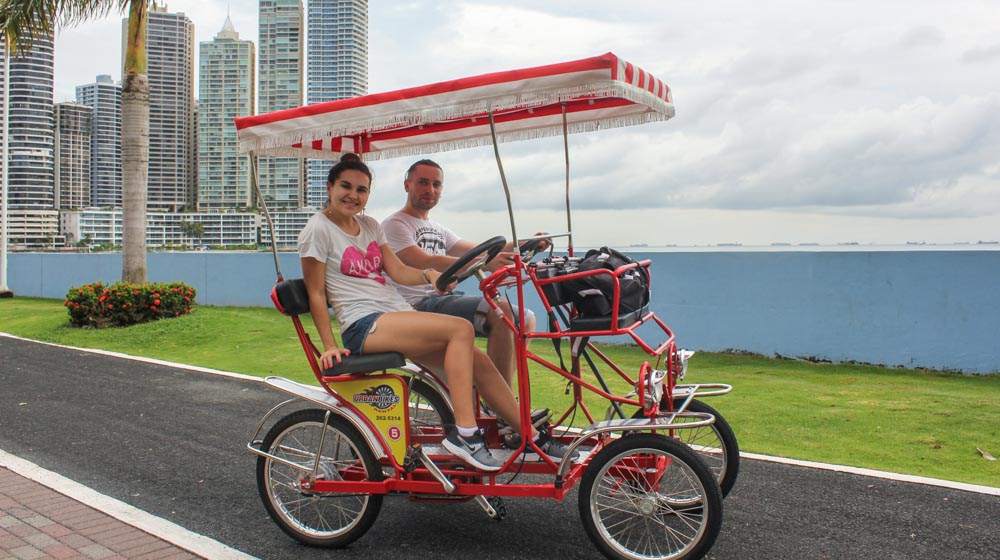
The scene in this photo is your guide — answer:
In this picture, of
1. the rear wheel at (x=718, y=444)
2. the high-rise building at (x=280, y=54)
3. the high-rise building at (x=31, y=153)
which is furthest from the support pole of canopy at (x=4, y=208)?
the rear wheel at (x=718, y=444)

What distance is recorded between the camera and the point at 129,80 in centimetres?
1430

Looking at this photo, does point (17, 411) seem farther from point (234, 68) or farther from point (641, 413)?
point (234, 68)

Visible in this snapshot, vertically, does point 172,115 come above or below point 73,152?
above

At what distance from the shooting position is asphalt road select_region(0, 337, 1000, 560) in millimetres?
3912

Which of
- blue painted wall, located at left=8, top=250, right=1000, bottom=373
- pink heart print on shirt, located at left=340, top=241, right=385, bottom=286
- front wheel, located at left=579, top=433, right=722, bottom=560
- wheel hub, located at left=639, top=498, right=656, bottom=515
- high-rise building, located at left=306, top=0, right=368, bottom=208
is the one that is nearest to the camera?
front wheel, located at left=579, top=433, right=722, bottom=560

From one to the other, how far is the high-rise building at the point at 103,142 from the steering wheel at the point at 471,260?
48.2m

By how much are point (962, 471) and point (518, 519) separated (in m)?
3.10

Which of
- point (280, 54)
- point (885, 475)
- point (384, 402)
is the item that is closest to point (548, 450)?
point (384, 402)

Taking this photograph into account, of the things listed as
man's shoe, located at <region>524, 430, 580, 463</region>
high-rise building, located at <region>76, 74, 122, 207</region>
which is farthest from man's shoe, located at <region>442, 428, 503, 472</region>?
high-rise building, located at <region>76, 74, 122, 207</region>

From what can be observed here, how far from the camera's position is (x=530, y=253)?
4195mm

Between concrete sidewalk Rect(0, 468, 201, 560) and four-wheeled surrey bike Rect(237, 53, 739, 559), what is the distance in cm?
61

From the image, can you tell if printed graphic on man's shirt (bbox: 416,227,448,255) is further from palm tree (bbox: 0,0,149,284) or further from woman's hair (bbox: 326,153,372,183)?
A: palm tree (bbox: 0,0,149,284)

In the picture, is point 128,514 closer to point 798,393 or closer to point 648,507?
point 648,507

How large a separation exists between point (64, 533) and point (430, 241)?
8.71ft
